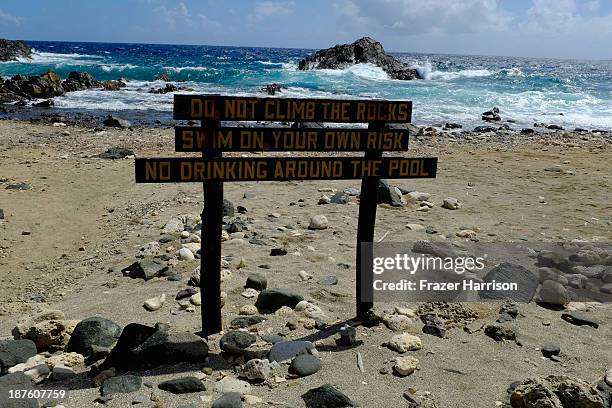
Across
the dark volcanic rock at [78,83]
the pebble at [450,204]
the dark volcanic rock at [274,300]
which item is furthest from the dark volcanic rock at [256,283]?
the dark volcanic rock at [78,83]

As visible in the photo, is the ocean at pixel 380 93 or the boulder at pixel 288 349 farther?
the ocean at pixel 380 93

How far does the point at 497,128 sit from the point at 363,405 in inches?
857

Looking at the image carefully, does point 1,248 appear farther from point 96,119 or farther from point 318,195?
point 96,119

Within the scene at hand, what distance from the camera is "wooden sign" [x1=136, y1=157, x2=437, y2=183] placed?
4332mm

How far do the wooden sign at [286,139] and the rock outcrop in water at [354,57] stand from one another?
57.7 m

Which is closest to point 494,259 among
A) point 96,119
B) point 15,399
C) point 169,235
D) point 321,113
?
point 321,113

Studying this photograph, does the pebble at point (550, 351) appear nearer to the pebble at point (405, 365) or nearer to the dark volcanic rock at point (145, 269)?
the pebble at point (405, 365)

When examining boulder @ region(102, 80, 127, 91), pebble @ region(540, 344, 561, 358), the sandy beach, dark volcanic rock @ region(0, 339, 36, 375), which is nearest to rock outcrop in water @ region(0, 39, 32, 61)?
boulder @ region(102, 80, 127, 91)

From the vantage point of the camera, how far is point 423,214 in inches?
374

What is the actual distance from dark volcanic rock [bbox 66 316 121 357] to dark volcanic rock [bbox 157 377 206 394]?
1.00 meters

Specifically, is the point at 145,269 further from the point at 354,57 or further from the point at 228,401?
the point at 354,57

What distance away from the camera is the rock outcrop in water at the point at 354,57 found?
61906 mm

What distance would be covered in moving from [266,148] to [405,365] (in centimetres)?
215

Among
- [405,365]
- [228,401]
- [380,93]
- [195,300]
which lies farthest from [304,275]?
[380,93]
